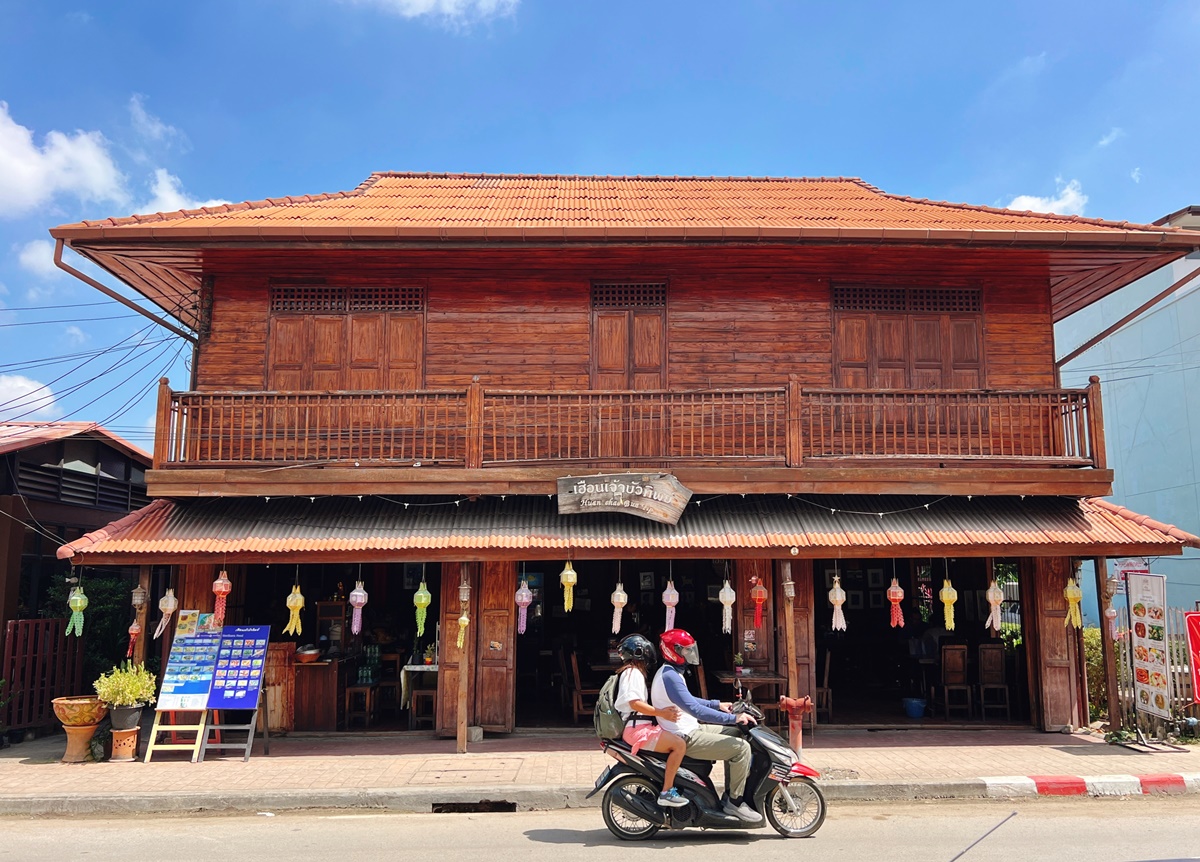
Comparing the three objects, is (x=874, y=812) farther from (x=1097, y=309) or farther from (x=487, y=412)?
(x=1097, y=309)

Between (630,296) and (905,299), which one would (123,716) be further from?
(905,299)

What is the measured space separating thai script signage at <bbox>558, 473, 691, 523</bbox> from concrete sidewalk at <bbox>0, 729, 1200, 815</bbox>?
2.96 metres

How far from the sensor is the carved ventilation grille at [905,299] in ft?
41.0

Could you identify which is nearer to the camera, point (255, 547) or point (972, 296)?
point (255, 547)

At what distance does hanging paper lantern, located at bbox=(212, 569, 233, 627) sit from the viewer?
10.5 meters

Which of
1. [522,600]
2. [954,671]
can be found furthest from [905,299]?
[522,600]

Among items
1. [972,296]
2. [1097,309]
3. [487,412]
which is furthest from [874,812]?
[1097,309]

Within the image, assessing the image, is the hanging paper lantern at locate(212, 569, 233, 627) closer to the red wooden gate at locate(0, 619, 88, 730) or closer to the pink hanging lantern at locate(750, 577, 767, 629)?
the red wooden gate at locate(0, 619, 88, 730)

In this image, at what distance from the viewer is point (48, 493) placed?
44.3 ft

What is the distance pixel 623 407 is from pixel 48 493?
9.39 m

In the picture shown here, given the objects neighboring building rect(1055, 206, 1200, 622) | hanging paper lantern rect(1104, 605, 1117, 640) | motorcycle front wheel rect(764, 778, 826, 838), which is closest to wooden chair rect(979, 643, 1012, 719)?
hanging paper lantern rect(1104, 605, 1117, 640)

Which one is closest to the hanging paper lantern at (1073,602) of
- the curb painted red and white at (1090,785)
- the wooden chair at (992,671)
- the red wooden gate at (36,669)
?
the wooden chair at (992,671)

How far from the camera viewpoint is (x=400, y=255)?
38.6 ft

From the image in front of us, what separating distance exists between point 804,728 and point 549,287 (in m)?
7.00
